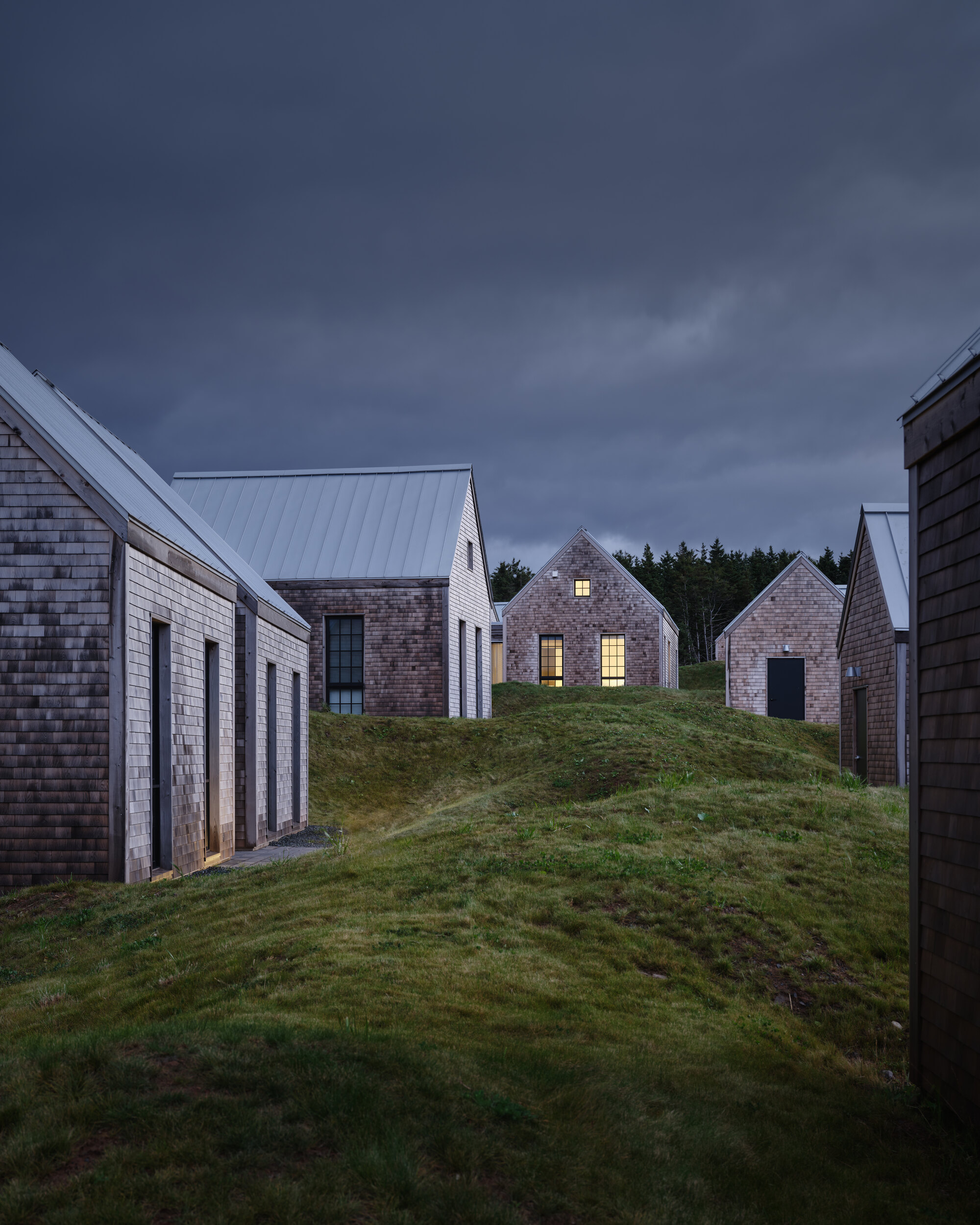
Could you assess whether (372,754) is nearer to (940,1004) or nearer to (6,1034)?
(6,1034)

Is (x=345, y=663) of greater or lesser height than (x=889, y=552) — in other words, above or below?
below

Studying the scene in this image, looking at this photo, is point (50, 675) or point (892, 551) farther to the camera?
point (892, 551)

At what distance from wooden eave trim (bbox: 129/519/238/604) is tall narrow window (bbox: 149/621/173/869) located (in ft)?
2.97

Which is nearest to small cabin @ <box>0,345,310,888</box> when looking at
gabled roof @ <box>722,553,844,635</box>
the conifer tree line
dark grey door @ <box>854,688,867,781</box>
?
dark grey door @ <box>854,688,867,781</box>

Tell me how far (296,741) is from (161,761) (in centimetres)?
727

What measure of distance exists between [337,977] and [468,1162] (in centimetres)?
268

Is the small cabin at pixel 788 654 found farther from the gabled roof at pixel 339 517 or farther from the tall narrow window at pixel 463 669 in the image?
the tall narrow window at pixel 463 669

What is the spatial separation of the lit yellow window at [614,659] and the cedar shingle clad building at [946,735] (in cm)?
3062

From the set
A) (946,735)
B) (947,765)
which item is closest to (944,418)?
(946,735)

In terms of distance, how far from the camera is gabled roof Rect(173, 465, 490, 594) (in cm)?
2562

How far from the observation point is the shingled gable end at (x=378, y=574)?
25.0 m

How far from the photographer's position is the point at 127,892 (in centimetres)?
982

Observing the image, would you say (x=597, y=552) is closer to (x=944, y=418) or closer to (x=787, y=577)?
(x=787, y=577)

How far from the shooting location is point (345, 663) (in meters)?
25.4
